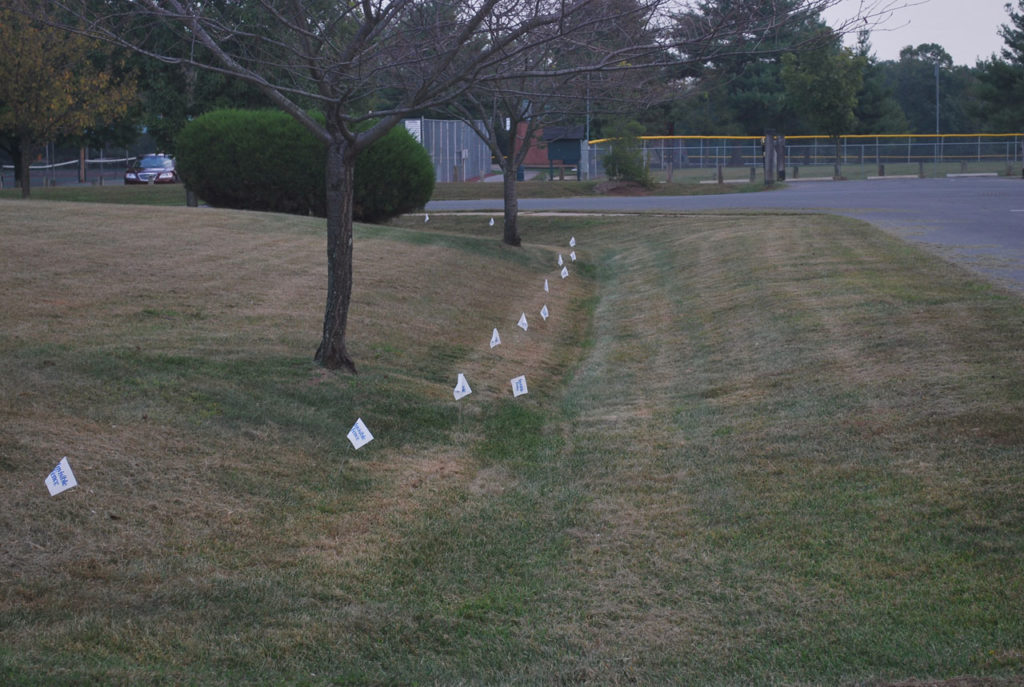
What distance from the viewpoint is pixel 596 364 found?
39.2ft

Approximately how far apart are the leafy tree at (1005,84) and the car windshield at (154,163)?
137ft

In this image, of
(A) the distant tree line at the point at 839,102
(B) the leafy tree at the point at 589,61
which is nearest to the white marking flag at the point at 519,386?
(B) the leafy tree at the point at 589,61

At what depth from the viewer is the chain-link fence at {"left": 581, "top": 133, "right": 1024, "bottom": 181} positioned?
47312 mm

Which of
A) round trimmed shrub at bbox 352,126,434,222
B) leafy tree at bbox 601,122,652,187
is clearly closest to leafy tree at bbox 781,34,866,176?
leafy tree at bbox 601,122,652,187

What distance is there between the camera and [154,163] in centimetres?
4956

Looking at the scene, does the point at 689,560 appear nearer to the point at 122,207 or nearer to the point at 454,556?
the point at 454,556

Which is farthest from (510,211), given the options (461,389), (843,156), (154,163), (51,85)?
(154,163)

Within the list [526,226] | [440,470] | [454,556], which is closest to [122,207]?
[526,226]

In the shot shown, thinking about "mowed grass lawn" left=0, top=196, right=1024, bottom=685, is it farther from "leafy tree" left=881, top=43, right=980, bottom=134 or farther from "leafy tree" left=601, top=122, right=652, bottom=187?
"leafy tree" left=881, top=43, right=980, bottom=134

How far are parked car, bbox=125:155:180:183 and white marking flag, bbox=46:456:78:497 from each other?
1768 inches

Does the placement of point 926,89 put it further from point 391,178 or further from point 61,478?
point 61,478

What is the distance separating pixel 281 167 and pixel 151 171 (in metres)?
27.2

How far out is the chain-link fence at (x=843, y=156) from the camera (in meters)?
47.3

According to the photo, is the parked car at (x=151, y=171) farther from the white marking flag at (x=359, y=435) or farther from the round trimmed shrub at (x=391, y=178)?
the white marking flag at (x=359, y=435)
